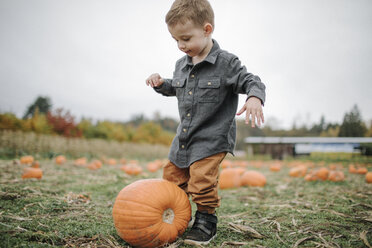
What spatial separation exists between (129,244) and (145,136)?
1657cm

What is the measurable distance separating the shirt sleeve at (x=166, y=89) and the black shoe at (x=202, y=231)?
47.8 inches

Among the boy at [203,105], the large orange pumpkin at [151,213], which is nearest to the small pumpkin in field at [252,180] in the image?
the boy at [203,105]

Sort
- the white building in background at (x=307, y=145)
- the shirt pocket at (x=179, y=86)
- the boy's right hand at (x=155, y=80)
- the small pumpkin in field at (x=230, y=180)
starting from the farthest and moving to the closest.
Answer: the white building in background at (x=307, y=145) → the small pumpkin in field at (x=230, y=180) → the boy's right hand at (x=155, y=80) → the shirt pocket at (x=179, y=86)

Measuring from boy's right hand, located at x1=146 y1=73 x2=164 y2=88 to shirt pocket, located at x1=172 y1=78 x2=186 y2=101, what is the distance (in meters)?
0.14

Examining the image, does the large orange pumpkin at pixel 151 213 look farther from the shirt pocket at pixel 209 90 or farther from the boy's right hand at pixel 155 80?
the boy's right hand at pixel 155 80

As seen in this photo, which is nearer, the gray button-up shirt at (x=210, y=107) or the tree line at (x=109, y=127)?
the gray button-up shirt at (x=210, y=107)

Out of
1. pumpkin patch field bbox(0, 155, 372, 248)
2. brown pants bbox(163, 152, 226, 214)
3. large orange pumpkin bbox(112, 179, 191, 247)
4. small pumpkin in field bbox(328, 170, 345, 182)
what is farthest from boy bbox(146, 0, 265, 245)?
small pumpkin in field bbox(328, 170, 345, 182)

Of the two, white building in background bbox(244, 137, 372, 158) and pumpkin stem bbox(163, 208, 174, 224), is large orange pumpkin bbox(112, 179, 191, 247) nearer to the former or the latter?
pumpkin stem bbox(163, 208, 174, 224)

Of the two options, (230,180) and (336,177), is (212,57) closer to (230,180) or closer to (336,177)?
(230,180)

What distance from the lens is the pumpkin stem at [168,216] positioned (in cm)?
192

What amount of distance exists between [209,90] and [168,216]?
1107 millimetres

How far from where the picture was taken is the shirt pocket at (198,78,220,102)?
7.00 feet

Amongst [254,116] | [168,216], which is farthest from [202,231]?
[254,116]

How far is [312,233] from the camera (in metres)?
2.04
